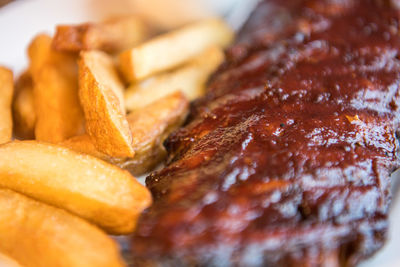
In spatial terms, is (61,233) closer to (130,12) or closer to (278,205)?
(278,205)

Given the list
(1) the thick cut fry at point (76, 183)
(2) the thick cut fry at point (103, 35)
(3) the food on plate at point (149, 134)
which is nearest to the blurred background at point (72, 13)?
(2) the thick cut fry at point (103, 35)

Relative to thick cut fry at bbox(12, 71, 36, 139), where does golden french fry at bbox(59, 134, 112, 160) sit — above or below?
below

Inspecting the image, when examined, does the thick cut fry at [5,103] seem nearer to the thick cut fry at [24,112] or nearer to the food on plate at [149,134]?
the thick cut fry at [24,112]

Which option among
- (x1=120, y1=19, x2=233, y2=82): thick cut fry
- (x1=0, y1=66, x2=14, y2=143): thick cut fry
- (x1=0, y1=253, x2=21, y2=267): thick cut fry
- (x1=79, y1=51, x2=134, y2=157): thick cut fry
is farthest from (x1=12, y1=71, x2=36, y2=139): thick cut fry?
(x1=0, y1=253, x2=21, y2=267): thick cut fry

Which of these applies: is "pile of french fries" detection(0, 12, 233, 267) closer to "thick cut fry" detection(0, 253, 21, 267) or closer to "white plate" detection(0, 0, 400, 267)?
"thick cut fry" detection(0, 253, 21, 267)

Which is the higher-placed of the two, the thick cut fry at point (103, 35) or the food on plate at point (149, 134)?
the thick cut fry at point (103, 35)

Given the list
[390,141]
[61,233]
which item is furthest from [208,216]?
[390,141]
